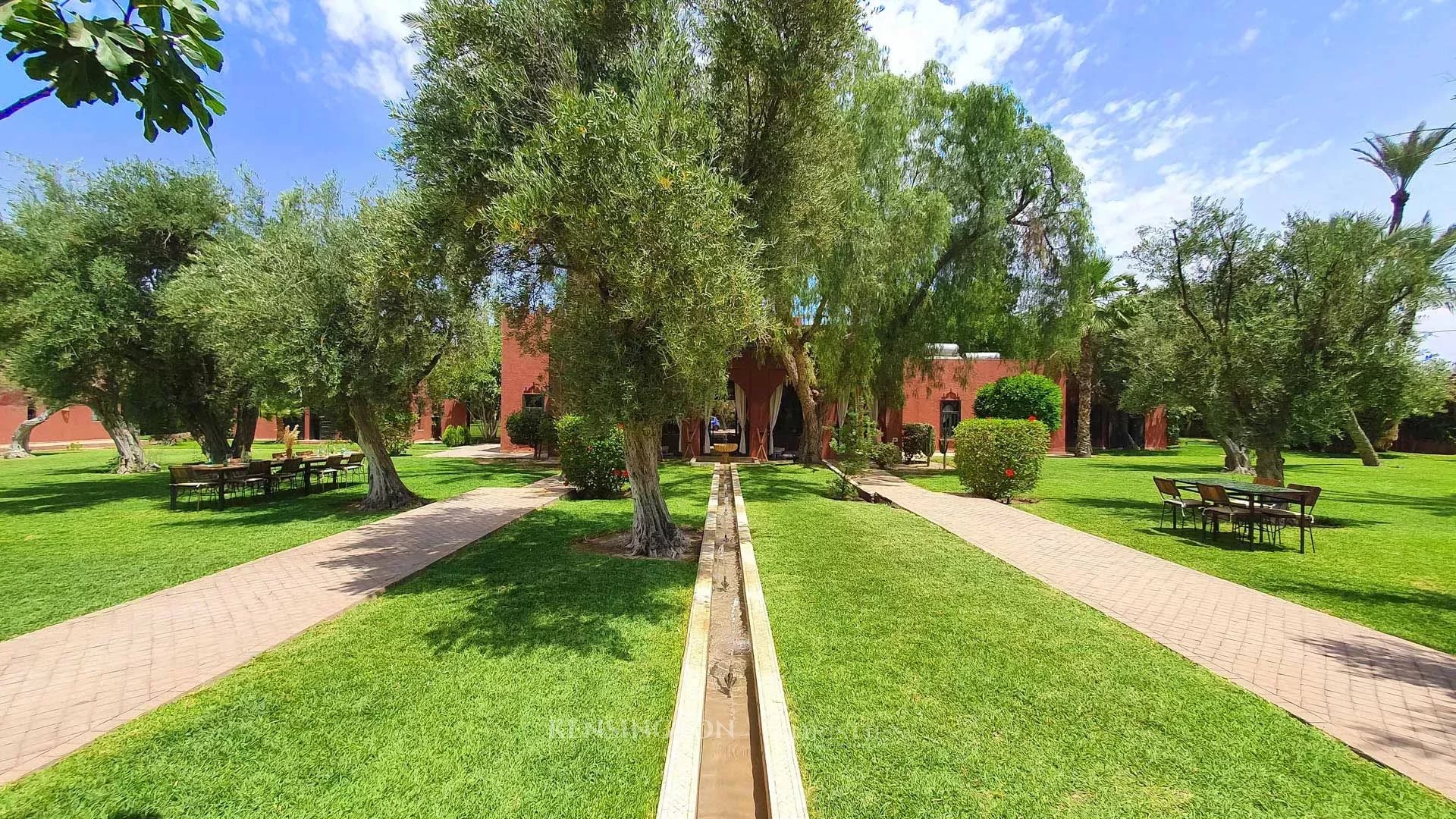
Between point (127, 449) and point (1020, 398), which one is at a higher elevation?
point (1020, 398)

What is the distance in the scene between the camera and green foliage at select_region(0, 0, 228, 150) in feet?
5.48

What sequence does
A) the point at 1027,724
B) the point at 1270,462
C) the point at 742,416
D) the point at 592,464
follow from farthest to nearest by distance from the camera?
the point at 742,416
the point at 592,464
the point at 1270,462
the point at 1027,724

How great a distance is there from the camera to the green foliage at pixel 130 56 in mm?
1670

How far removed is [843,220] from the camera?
31.3 ft

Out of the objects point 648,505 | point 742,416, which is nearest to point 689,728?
point 648,505

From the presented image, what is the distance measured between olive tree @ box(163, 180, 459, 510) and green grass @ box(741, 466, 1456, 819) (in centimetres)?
748

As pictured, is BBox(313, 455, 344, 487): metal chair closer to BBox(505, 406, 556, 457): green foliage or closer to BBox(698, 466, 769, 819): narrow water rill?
BBox(505, 406, 556, 457): green foliage

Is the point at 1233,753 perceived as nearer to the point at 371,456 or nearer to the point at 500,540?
the point at 500,540

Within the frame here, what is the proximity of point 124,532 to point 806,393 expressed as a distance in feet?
51.1

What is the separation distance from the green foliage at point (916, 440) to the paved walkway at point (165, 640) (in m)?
17.9

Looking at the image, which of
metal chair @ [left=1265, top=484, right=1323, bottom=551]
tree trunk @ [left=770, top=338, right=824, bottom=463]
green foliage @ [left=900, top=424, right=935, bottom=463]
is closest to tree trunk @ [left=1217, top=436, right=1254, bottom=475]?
green foliage @ [left=900, top=424, right=935, bottom=463]

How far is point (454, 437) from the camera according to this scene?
107 ft

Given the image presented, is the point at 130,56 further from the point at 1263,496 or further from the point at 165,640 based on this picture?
the point at 1263,496

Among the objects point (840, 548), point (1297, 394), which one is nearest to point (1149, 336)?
point (1297, 394)
